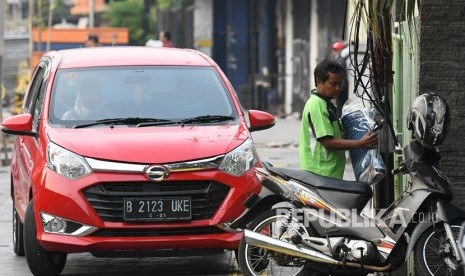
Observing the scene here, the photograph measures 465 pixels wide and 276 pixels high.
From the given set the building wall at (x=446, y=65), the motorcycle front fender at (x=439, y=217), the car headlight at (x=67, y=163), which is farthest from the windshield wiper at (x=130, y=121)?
the motorcycle front fender at (x=439, y=217)

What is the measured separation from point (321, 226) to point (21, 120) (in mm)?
2942

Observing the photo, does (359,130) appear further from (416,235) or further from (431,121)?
(416,235)

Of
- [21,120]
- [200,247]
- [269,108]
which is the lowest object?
[269,108]

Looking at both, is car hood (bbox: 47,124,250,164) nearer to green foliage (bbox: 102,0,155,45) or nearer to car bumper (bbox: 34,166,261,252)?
car bumper (bbox: 34,166,261,252)

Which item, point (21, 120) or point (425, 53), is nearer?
point (425, 53)

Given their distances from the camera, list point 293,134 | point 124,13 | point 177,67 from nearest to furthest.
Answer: point 177,67 < point 293,134 < point 124,13

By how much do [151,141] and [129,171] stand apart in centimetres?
42

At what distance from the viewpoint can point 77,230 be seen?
33.0 ft

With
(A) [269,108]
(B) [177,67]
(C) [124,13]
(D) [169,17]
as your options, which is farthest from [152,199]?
(C) [124,13]

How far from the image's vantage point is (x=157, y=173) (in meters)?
10.0

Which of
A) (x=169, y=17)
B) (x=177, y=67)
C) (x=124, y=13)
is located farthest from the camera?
(x=124, y=13)

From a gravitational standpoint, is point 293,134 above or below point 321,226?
below

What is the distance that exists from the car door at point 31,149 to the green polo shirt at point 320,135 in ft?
6.57

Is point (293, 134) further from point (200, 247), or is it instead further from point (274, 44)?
point (200, 247)
